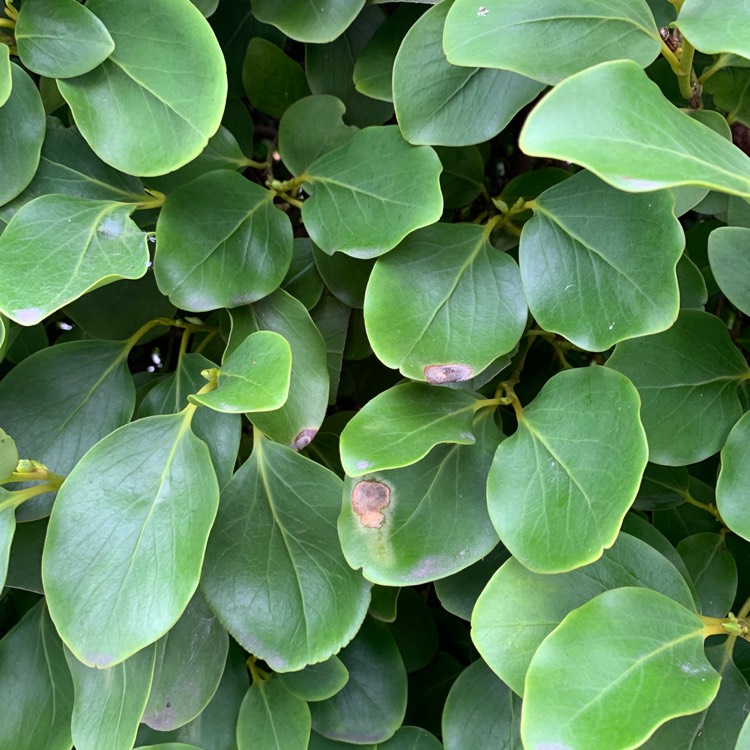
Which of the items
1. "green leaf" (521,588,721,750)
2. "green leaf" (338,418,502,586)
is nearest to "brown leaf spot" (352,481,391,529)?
"green leaf" (338,418,502,586)

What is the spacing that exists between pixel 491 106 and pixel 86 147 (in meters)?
0.30

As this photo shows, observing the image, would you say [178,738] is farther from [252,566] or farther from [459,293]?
[459,293]

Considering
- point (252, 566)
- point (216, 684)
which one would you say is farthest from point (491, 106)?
point (216, 684)

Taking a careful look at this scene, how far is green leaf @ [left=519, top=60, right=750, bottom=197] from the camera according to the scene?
0.96ft

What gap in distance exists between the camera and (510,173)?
71cm

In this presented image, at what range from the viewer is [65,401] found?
1.73 feet

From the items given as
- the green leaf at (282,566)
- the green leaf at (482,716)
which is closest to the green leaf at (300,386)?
the green leaf at (282,566)

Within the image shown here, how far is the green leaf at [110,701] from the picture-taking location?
46 centimetres

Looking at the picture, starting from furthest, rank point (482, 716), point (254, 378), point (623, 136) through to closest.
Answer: point (482, 716)
point (254, 378)
point (623, 136)

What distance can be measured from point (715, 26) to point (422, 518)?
33cm

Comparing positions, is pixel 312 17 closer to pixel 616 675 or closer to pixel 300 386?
pixel 300 386

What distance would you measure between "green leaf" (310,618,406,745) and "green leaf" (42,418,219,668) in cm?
21

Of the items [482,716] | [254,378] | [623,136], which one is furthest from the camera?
[482,716]

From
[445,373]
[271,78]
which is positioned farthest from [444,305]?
[271,78]
